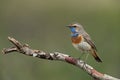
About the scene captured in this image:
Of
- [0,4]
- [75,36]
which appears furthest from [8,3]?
[75,36]

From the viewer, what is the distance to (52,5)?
71.1ft

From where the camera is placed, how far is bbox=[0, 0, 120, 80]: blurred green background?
1538 centimetres

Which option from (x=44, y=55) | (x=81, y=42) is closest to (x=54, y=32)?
(x=81, y=42)

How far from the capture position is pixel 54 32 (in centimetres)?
1848

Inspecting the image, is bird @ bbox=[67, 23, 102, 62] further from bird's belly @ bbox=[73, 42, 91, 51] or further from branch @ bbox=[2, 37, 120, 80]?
branch @ bbox=[2, 37, 120, 80]

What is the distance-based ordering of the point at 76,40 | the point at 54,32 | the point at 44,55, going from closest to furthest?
1. the point at 44,55
2. the point at 76,40
3. the point at 54,32

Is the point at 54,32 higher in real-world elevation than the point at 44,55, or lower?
lower

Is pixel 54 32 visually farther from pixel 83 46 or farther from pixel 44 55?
pixel 44 55

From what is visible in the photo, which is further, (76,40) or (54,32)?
(54,32)

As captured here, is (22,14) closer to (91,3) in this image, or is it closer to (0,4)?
(0,4)

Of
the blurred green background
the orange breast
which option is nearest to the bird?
the orange breast

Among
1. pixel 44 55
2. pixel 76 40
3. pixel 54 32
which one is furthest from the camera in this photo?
pixel 54 32

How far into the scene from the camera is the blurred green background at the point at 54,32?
1538 cm

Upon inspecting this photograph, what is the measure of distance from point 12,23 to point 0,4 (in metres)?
1.60
